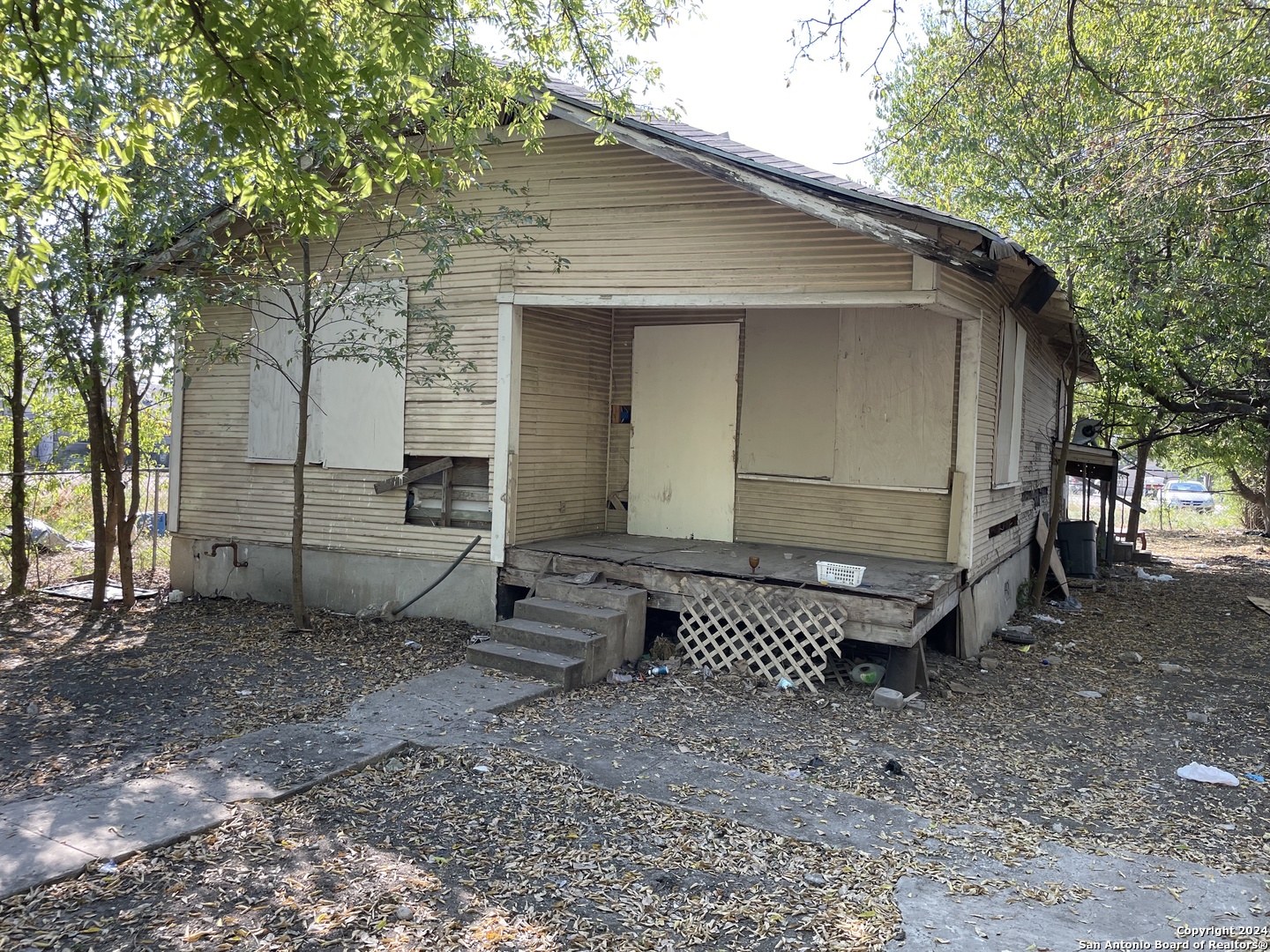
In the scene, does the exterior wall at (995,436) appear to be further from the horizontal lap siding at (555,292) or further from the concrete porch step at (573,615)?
the concrete porch step at (573,615)

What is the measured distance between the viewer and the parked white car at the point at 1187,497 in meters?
35.7

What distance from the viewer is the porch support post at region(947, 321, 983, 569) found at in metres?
7.88

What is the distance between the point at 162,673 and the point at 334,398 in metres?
3.34

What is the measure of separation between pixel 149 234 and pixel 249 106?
4.76 metres

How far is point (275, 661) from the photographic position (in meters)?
7.33

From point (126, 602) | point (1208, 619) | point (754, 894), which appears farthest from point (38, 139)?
point (1208, 619)

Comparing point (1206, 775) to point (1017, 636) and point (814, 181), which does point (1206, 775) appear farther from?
point (814, 181)

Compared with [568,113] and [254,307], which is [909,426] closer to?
[568,113]

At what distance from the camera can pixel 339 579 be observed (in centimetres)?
916

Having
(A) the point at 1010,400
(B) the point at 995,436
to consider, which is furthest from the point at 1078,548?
(B) the point at 995,436

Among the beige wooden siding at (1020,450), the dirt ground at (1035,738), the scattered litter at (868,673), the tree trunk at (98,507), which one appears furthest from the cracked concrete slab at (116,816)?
the beige wooden siding at (1020,450)

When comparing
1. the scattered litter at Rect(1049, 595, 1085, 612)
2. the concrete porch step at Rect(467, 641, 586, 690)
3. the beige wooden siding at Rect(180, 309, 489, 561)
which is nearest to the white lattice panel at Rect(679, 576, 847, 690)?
the concrete porch step at Rect(467, 641, 586, 690)

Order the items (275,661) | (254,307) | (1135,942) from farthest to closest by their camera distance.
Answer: (254,307) → (275,661) → (1135,942)

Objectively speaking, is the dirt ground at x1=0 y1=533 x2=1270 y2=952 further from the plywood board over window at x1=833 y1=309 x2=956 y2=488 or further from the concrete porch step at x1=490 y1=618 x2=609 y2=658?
the plywood board over window at x1=833 y1=309 x2=956 y2=488
